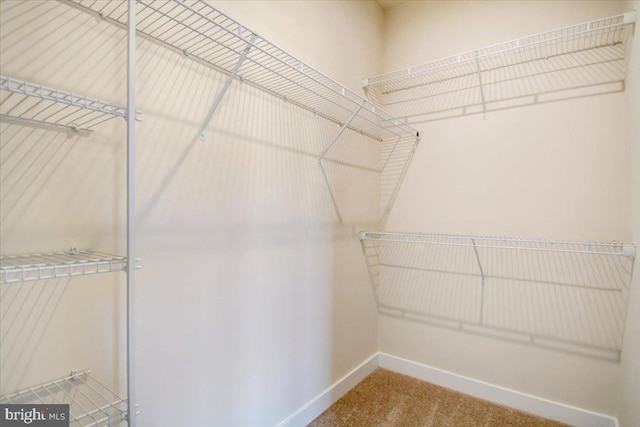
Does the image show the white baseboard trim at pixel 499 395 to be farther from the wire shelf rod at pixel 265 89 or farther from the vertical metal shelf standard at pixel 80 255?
the vertical metal shelf standard at pixel 80 255

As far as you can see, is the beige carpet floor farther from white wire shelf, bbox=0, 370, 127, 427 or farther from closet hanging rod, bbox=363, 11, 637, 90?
closet hanging rod, bbox=363, 11, 637, 90

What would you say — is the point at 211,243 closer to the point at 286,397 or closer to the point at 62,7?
the point at 62,7

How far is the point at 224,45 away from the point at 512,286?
2082mm

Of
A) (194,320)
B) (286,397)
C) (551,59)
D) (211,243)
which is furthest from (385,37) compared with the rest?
(286,397)

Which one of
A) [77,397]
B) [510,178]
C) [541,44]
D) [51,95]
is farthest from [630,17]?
[77,397]

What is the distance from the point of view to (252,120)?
140 cm

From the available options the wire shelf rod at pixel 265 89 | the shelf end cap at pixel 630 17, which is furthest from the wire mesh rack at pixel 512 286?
the shelf end cap at pixel 630 17

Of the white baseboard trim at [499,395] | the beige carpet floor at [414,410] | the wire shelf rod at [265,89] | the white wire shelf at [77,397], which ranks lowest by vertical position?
the beige carpet floor at [414,410]

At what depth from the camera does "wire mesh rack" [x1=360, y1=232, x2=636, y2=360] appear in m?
1.69

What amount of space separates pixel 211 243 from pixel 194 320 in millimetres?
304

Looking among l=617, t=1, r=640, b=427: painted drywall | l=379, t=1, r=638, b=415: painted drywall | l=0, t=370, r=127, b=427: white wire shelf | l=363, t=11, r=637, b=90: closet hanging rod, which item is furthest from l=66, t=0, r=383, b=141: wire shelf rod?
l=617, t=1, r=640, b=427: painted drywall

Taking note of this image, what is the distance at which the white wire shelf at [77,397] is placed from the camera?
0.77m

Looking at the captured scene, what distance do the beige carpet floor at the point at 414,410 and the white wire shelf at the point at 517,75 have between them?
1.93 meters

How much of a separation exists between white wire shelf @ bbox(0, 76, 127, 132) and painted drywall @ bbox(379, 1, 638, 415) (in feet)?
6.53
